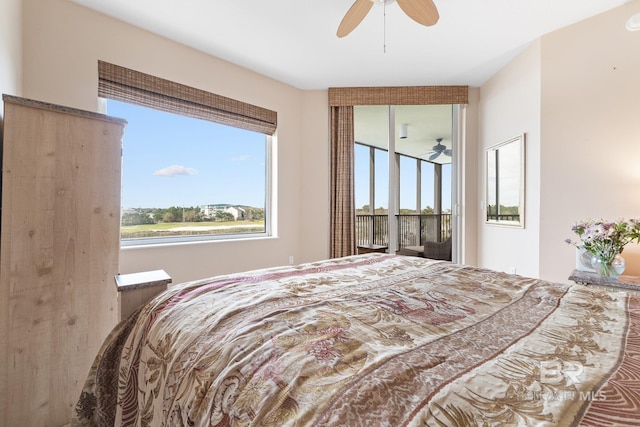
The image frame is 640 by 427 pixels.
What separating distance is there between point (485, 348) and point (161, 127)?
10.8 feet

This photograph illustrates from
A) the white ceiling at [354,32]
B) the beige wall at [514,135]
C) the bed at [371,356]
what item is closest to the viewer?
the bed at [371,356]

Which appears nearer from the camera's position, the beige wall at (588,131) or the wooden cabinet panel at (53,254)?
the wooden cabinet panel at (53,254)

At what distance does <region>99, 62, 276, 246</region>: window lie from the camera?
277 cm

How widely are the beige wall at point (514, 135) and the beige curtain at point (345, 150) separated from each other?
2.80ft

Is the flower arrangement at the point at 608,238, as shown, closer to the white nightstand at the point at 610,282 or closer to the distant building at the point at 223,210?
the white nightstand at the point at 610,282

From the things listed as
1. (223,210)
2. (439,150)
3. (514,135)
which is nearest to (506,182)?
(514,135)

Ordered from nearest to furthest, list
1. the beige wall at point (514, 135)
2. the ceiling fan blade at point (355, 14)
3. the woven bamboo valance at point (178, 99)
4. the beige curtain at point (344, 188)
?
1. the ceiling fan blade at point (355, 14)
2. the woven bamboo valance at point (178, 99)
3. the beige wall at point (514, 135)
4. the beige curtain at point (344, 188)

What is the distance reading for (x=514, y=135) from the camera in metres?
3.20

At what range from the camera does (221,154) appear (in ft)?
11.4

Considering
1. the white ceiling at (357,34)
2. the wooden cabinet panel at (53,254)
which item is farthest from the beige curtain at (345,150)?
the wooden cabinet panel at (53,254)

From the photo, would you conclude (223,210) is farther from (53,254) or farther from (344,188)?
(53,254)

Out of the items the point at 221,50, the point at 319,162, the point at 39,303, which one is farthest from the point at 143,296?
the point at 319,162

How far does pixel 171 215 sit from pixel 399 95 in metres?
3.19

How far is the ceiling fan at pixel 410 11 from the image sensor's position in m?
1.87
